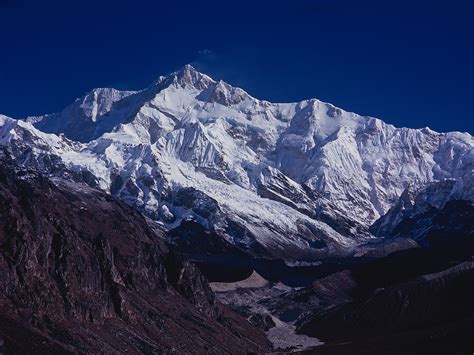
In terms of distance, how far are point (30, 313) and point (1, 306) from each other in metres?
5.18

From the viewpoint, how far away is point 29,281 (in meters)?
153

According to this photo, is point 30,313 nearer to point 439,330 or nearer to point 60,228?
point 60,228

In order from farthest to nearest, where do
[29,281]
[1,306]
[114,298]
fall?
[114,298], [29,281], [1,306]

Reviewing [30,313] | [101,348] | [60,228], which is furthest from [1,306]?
[60,228]

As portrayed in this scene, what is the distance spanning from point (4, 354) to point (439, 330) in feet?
316

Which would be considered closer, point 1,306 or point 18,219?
point 1,306

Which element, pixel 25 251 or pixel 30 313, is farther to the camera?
pixel 25 251

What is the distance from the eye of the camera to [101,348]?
148 m

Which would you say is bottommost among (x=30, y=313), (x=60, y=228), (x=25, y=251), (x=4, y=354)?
(x=4, y=354)

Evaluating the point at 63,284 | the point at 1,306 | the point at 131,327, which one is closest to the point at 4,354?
the point at 1,306

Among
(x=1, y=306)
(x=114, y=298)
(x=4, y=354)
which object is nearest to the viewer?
(x=4, y=354)

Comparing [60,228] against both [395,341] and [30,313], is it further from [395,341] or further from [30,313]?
[395,341]

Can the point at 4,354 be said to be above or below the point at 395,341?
below

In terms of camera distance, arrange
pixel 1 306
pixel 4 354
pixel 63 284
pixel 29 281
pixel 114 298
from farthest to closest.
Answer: pixel 114 298 → pixel 63 284 → pixel 29 281 → pixel 1 306 → pixel 4 354
